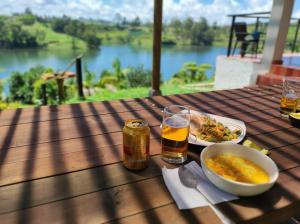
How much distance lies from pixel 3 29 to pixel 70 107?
24946 millimetres

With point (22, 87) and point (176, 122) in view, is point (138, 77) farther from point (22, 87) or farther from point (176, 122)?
point (176, 122)

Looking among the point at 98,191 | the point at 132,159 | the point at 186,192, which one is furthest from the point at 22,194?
the point at 186,192

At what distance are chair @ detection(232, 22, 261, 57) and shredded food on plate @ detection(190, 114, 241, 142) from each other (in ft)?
15.3

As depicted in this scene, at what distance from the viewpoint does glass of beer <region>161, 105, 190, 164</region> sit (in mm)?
841

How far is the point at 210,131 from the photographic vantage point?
1034mm

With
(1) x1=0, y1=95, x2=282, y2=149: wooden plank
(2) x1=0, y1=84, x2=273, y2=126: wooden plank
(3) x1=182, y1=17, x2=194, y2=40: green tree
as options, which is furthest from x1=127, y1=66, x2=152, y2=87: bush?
(3) x1=182, y1=17, x2=194, y2=40: green tree

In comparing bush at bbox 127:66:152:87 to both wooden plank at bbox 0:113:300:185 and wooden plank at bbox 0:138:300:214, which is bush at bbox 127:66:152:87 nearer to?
wooden plank at bbox 0:113:300:185

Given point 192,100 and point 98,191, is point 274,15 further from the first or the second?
point 98,191

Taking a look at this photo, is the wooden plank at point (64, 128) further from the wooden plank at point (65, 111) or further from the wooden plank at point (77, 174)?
the wooden plank at point (77, 174)

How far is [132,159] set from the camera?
31.4 inches

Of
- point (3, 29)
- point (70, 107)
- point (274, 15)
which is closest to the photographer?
point (70, 107)

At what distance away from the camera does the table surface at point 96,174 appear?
63cm

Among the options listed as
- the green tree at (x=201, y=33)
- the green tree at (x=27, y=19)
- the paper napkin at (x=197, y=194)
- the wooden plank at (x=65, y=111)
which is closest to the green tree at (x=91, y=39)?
the green tree at (x=27, y=19)

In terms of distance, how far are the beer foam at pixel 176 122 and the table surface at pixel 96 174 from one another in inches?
5.6
